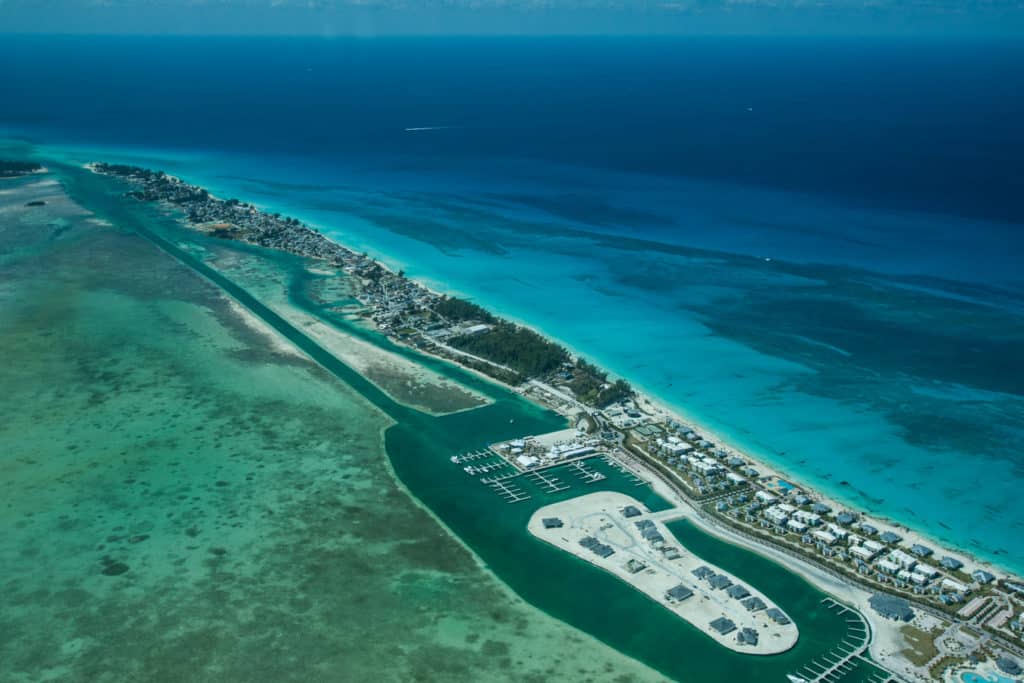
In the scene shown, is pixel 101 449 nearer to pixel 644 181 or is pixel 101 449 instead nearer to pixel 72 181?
pixel 72 181

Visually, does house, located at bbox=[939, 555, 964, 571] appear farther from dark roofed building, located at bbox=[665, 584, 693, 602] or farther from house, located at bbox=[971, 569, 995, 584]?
dark roofed building, located at bbox=[665, 584, 693, 602]

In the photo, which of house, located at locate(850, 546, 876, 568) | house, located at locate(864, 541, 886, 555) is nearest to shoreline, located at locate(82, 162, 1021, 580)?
house, located at locate(864, 541, 886, 555)

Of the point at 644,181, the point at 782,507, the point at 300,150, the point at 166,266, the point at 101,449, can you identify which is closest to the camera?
the point at 782,507

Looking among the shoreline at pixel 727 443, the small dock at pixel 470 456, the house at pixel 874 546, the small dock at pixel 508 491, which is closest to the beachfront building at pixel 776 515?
the shoreline at pixel 727 443

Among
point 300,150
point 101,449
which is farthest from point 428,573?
point 300,150

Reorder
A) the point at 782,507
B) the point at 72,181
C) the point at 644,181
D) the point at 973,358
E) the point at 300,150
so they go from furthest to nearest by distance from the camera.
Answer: the point at 300,150 → the point at 644,181 → the point at 72,181 → the point at 973,358 → the point at 782,507

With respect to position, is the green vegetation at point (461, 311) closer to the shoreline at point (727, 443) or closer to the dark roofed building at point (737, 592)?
the shoreline at point (727, 443)

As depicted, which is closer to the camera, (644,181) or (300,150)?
(644,181)

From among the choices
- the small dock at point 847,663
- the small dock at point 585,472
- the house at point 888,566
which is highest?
the small dock at point 585,472
